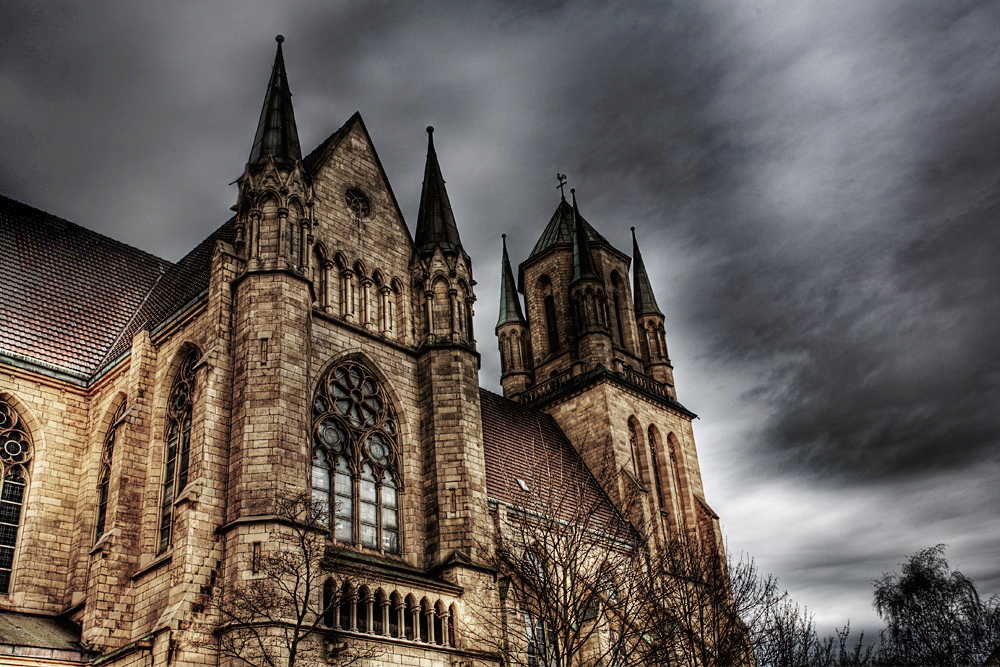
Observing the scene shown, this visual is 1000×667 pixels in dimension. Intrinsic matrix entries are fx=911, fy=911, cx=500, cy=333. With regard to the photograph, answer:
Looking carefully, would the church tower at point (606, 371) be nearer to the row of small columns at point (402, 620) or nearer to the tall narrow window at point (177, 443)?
the row of small columns at point (402, 620)

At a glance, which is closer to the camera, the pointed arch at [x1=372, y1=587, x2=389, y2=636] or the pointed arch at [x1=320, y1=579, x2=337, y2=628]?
the pointed arch at [x1=320, y1=579, x2=337, y2=628]

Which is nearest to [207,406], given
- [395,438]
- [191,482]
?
[191,482]

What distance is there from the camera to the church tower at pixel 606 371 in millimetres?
35781

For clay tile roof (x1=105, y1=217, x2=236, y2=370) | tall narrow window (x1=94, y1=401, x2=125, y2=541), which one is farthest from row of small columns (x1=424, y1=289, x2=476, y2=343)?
tall narrow window (x1=94, y1=401, x2=125, y2=541)

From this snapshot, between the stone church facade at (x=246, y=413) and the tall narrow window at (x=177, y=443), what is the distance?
6cm

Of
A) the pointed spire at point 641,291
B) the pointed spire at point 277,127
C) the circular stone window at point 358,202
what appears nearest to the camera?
the pointed spire at point 277,127

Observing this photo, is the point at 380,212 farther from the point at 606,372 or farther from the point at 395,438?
the point at 606,372

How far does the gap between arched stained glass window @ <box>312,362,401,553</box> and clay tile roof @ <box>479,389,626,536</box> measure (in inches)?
198

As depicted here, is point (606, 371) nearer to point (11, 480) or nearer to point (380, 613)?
point (380, 613)

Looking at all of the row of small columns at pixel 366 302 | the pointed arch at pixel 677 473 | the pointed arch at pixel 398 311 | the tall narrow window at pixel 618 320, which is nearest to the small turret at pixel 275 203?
the row of small columns at pixel 366 302

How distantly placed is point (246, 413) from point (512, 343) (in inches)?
1004

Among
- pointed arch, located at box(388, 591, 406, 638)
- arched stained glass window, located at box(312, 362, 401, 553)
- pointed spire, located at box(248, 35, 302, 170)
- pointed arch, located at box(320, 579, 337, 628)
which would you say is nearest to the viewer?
pointed arch, located at box(320, 579, 337, 628)

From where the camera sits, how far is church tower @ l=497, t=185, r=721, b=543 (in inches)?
1409

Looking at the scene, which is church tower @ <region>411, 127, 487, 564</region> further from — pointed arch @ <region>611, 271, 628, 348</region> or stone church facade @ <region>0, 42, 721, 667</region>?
pointed arch @ <region>611, 271, 628, 348</region>
